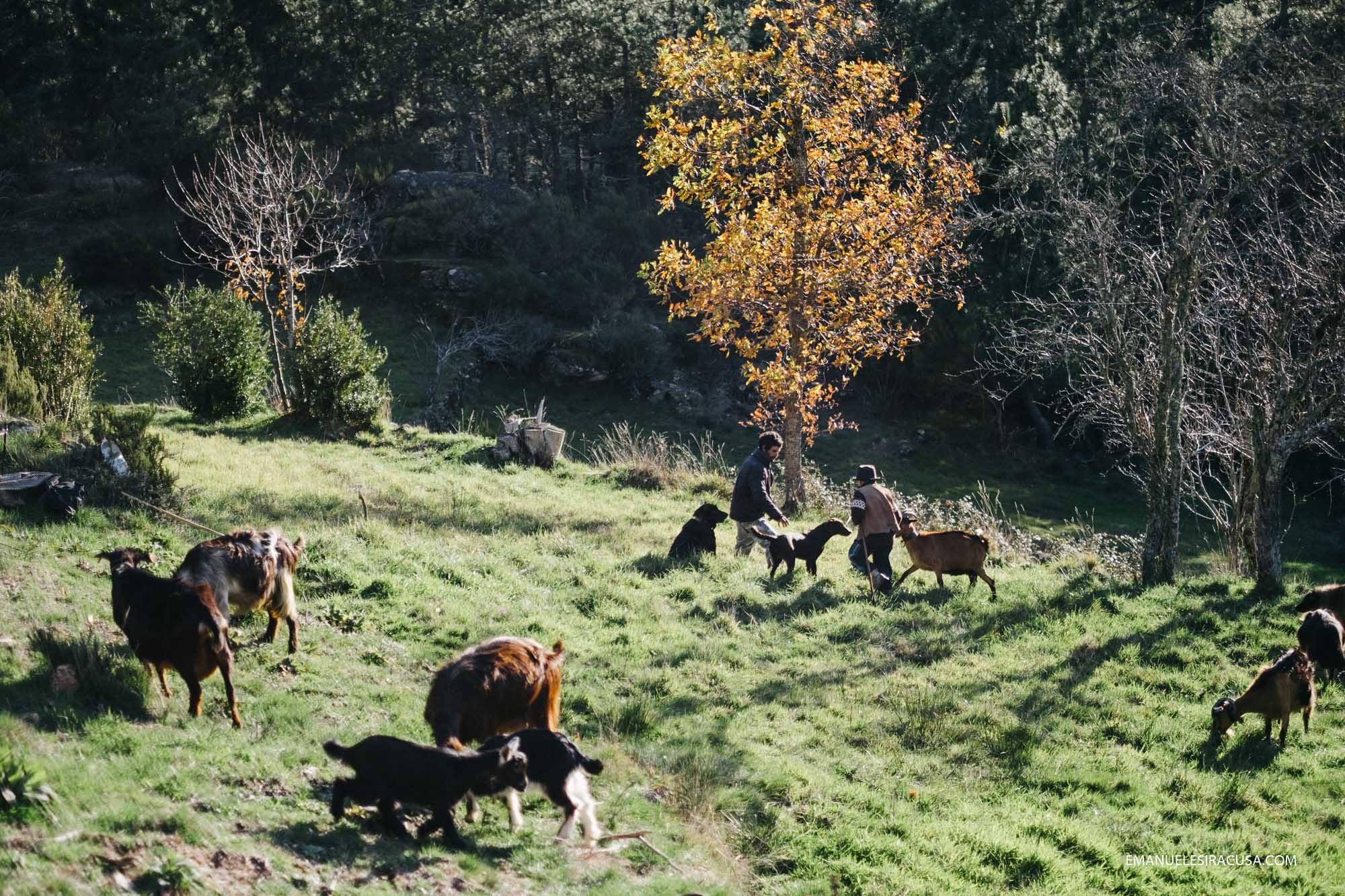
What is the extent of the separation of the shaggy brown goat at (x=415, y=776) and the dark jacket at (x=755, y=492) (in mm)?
7264

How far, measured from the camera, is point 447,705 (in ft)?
22.5

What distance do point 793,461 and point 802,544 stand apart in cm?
560

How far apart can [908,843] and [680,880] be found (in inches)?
78.4

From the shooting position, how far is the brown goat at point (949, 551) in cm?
1275

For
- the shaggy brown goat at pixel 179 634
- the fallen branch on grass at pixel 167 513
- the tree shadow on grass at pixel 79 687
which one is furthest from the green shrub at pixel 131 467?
the shaggy brown goat at pixel 179 634

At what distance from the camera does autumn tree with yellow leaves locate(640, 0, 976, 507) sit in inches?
675

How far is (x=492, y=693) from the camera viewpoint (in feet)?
23.0

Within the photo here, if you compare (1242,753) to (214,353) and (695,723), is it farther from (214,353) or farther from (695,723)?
(214,353)

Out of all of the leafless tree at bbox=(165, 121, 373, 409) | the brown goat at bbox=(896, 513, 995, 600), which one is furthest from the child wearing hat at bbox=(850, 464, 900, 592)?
the leafless tree at bbox=(165, 121, 373, 409)

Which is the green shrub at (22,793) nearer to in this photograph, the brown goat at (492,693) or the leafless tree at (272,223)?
the brown goat at (492,693)

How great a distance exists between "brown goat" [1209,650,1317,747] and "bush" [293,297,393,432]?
15911 millimetres

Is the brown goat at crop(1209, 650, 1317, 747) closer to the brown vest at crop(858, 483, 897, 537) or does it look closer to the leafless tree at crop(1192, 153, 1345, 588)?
the brown vest at crop(858, 483, 897, 537)

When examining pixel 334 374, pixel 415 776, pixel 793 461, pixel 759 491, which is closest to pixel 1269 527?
pixel 759 491

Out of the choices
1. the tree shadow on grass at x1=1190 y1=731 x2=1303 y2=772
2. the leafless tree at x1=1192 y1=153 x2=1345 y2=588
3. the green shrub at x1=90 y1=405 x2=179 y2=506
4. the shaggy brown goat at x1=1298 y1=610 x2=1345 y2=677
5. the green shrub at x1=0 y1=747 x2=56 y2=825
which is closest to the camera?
the green shrub at x1=0 y1=747 x2=56 y2=825
